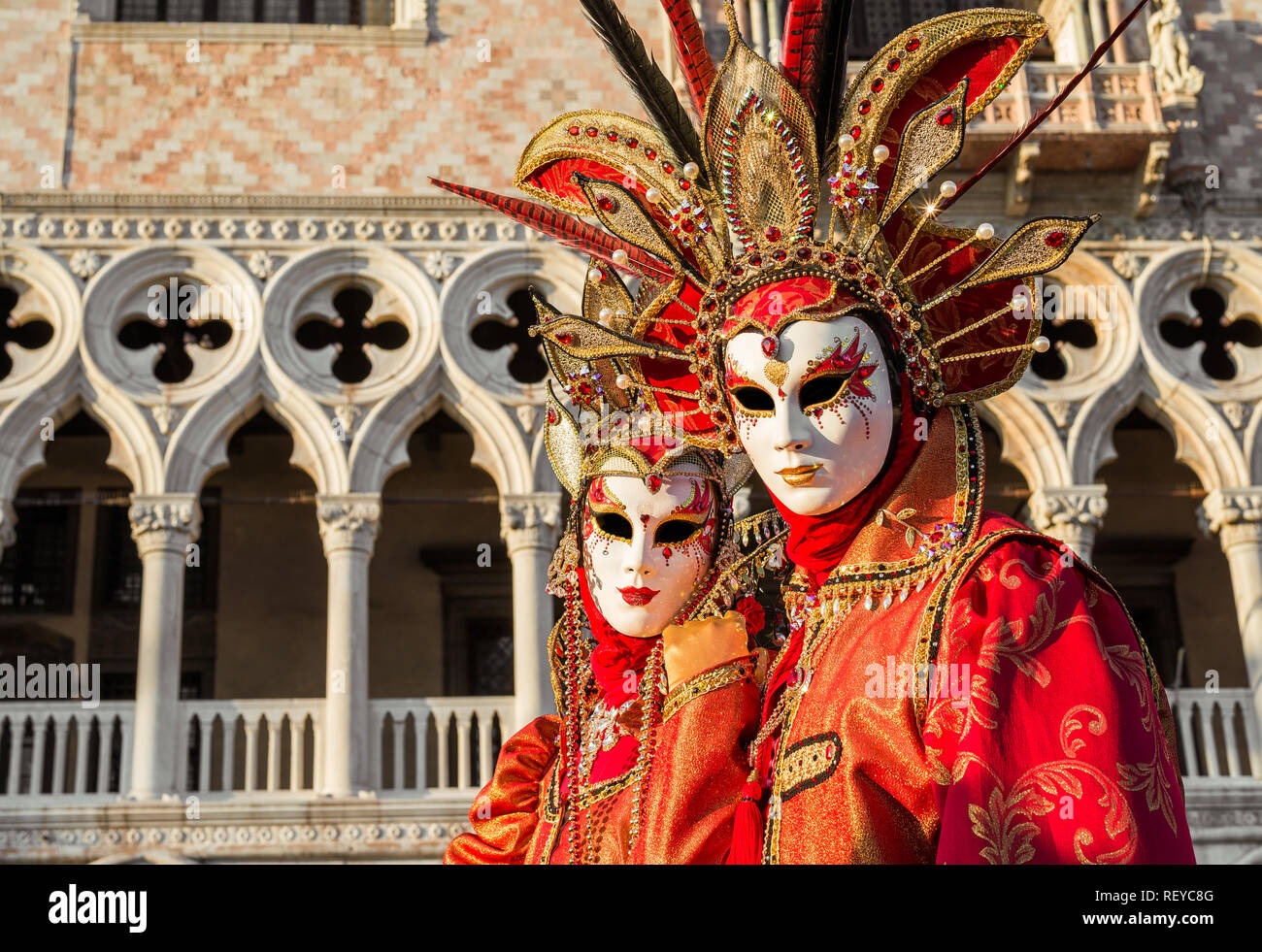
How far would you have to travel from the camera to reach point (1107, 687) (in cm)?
222

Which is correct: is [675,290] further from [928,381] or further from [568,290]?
[568,290]

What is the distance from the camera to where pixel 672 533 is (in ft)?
10.7

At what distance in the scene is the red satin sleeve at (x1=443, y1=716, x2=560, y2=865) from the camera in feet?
11.4

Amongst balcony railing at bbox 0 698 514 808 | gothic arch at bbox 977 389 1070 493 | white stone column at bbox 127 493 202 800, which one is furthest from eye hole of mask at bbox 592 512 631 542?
gothic arch at bbox 977 389 1070 493

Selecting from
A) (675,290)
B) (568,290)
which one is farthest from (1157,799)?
(568,290)

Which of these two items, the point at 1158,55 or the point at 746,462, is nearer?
the point at 746,462

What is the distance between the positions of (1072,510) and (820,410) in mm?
7075

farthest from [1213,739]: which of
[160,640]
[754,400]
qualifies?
[754,400]

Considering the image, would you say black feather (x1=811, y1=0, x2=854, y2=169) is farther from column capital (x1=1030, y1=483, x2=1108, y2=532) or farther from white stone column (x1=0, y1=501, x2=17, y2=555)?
white stone column (x1=0, y1=501, x2=17, y2=555)

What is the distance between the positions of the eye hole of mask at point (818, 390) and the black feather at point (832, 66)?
50 centimetres

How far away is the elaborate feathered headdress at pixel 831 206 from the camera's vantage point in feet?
8.80

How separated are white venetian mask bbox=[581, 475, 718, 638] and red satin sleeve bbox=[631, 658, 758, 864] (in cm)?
27

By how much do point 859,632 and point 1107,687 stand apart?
432 mm

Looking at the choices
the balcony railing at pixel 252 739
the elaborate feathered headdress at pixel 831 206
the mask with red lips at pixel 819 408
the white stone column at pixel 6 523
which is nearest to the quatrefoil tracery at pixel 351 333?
the white stone column at pixel 6 523
